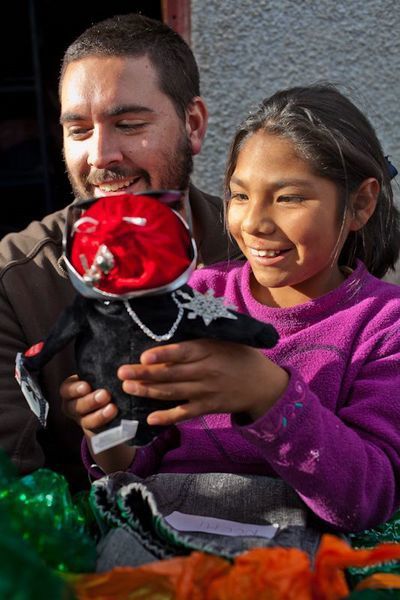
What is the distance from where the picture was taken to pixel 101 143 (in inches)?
101

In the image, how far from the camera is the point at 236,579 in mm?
1375

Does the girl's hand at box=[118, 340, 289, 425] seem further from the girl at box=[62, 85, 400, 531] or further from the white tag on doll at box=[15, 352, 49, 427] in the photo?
the white tag on doll at box=[15, 352, 49, 427]

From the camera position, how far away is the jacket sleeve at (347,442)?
1.66 metres

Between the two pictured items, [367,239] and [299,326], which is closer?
[299,326]

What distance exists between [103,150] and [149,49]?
0.49 m

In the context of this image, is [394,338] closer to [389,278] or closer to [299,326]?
[299,326]

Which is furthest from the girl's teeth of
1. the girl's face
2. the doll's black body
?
the doll's black body

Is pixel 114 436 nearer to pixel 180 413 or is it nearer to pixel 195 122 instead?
pixel 180 413

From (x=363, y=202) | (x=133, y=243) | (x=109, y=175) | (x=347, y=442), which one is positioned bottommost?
(x=347, y=442)

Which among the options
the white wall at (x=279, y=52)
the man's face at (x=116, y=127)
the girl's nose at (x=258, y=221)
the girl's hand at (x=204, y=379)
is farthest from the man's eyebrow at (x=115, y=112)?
the white wall at (x=279, y=52)

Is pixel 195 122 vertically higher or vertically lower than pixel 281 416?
higher

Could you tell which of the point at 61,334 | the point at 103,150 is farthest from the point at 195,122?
the point at 61,334

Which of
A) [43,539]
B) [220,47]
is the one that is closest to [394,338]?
[43,539]

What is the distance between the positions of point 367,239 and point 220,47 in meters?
1.98
